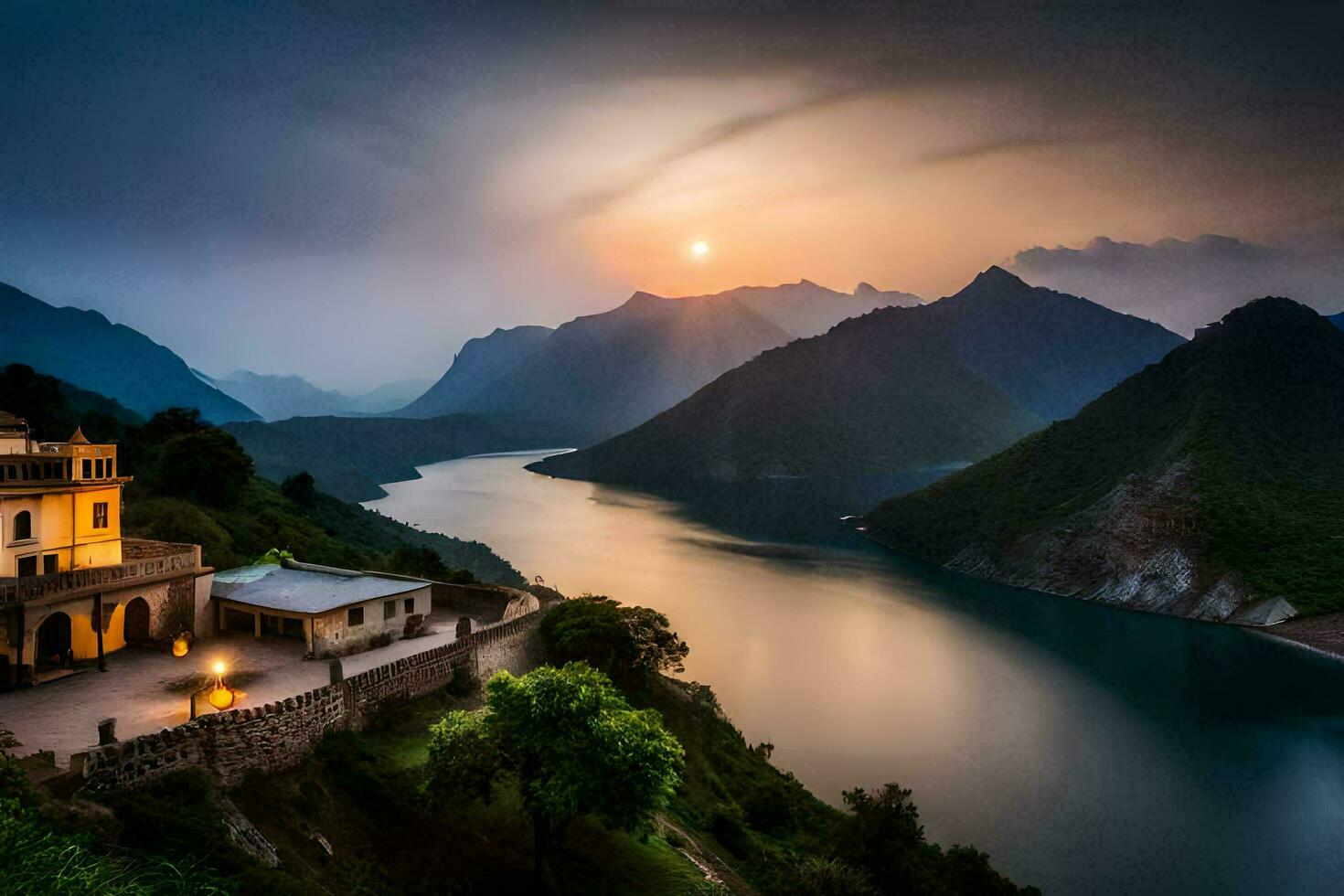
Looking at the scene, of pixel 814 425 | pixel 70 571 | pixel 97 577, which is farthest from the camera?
pixel 814 425

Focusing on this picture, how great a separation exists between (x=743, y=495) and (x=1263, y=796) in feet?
327

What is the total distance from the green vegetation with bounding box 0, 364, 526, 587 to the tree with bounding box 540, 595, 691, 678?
318 inches

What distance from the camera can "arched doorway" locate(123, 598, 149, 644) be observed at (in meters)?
19.9

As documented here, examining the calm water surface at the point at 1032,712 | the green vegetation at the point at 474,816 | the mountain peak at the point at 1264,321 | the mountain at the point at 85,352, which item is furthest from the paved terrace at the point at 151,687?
the mountain at the point at 85,352

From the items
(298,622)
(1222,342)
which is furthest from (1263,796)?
(1222,342)

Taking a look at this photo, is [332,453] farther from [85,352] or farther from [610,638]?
[610,638]

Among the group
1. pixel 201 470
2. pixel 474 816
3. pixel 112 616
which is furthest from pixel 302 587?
pixel 201 470

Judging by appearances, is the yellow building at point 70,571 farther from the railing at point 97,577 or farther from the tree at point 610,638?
the tree at point 610,638

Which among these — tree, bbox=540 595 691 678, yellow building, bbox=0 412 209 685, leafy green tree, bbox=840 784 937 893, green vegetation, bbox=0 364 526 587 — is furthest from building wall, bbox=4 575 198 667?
leafy green tree, bbox=840 784 937 893

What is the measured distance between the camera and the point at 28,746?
13031mm

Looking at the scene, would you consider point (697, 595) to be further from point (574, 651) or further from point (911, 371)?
point (911, 371)

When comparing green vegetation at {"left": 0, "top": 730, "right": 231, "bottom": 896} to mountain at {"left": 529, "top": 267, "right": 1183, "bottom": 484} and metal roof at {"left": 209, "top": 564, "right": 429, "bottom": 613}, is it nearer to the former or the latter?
metal roof at {"left": 209, "top": 564, "right": 429, "bottom": 613}

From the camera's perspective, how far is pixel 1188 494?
62.4 meters

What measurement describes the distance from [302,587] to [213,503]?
2455cm
